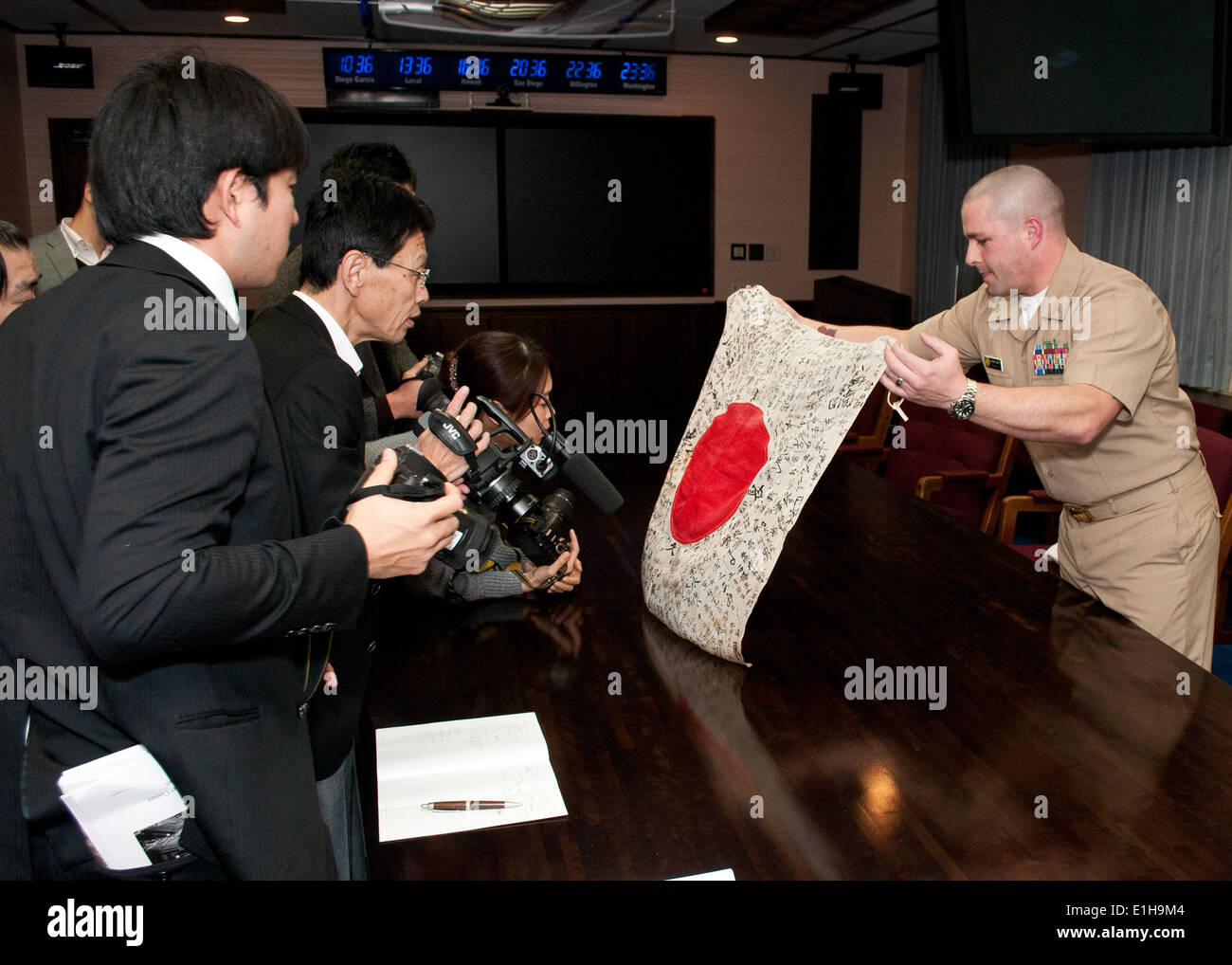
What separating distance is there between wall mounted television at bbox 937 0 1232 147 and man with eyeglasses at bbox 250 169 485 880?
2.97 meters

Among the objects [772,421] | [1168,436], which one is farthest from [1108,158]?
[772,421]

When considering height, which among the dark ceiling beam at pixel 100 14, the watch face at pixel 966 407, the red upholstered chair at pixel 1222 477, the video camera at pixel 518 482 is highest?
the dark ceiling beam at pixel 100 14

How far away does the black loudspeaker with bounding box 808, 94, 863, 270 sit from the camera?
735cm

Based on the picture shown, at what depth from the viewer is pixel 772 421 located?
5.85 ft

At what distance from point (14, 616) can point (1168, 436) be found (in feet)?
7.71

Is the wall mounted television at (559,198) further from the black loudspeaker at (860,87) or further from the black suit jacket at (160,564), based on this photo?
the black suit jacket at (160,564)

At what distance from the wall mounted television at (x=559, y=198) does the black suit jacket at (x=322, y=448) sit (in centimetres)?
563

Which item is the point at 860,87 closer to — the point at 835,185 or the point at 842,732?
the point at 835,185

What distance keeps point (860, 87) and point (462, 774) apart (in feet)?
23.2

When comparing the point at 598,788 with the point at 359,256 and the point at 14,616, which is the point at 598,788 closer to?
the point at 14,616

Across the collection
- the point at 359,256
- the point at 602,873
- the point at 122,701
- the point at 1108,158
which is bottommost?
the point at 602,873

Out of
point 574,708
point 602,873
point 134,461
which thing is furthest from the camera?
point 574,708

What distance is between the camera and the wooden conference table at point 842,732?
3.96ft

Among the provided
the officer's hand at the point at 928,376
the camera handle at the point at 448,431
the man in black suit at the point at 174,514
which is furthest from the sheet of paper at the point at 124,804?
the officer's hand at the point at 928,376
